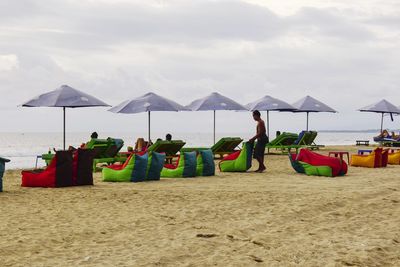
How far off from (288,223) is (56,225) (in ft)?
9.31

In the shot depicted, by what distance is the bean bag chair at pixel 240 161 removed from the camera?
50.0 feet

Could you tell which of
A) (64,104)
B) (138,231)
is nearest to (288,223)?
(138,231)

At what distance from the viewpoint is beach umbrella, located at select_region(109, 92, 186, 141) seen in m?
17.8

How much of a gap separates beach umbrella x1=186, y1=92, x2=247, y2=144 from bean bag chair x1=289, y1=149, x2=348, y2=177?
5.91 m

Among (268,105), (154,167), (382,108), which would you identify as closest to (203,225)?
(154,167)

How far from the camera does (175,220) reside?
306 inches

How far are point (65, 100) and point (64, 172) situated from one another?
14.0ft

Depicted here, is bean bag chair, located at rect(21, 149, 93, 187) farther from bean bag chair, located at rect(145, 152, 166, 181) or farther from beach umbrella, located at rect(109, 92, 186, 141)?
beach umbrella, located at rect(109, 92, 186, 141)

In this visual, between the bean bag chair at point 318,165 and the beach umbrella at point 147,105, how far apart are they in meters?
4.66

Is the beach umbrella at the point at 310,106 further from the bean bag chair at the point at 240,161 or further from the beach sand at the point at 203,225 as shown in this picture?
the beach sand at the point at 203,225

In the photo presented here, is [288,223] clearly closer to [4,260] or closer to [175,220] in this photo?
[175,220]

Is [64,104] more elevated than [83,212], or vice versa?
[64,104]

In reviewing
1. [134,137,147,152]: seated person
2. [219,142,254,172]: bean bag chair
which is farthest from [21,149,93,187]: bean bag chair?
[219,142,254,172]: bean bag chair

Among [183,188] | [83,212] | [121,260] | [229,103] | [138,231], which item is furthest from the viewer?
[229,103]
